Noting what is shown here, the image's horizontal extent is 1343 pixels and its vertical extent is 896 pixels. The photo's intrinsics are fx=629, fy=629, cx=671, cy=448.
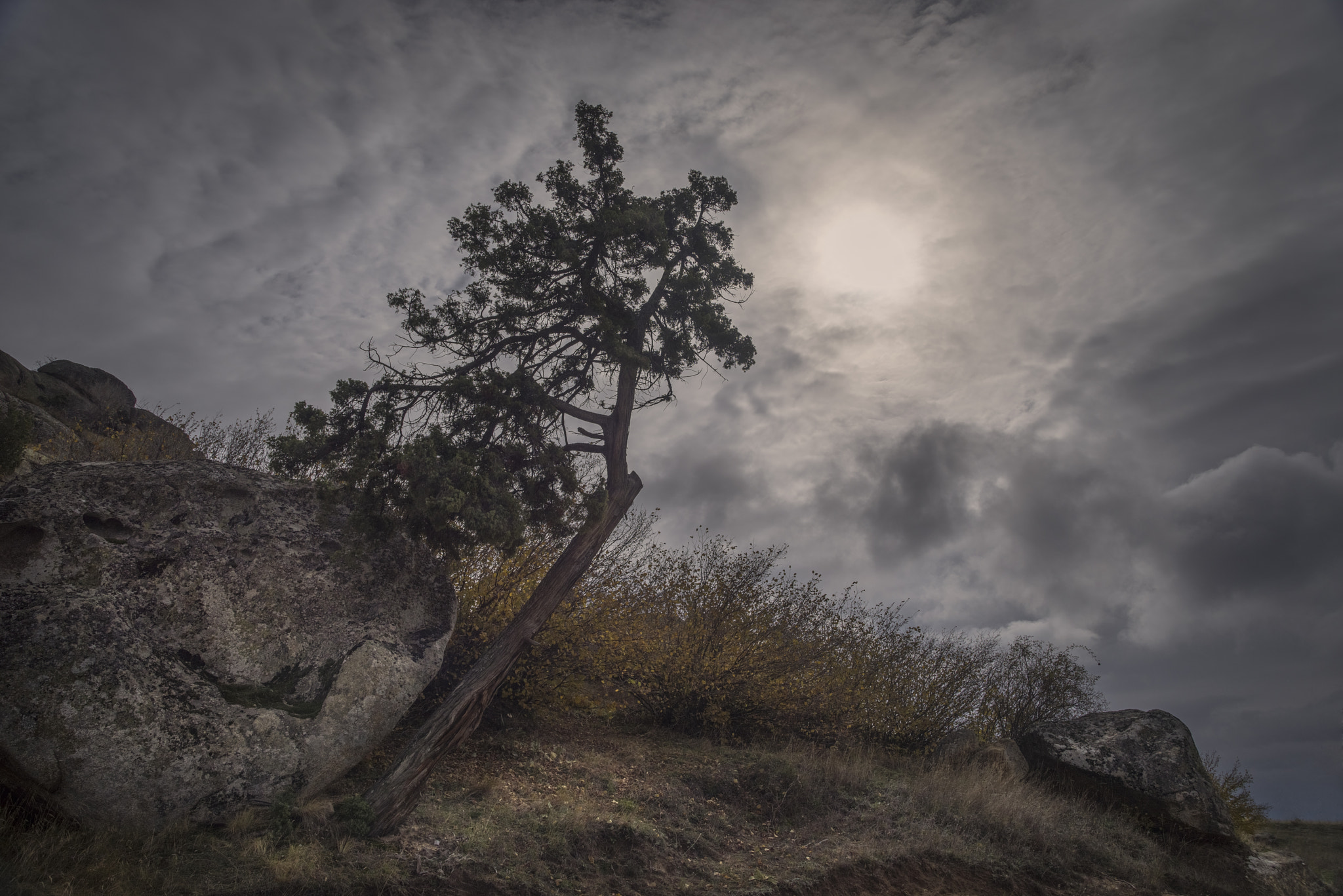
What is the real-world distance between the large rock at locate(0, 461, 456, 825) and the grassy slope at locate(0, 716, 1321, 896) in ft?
1.57

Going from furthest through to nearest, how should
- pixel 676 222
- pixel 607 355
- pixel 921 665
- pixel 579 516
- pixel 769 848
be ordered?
pixel 921 665 → pixel 676 222 → pixel 607 355 → pixel 579 516 → pixel 769 848

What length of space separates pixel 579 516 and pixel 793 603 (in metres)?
6.09

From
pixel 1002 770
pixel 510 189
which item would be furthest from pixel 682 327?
pixel 1002 770

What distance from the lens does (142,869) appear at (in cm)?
496

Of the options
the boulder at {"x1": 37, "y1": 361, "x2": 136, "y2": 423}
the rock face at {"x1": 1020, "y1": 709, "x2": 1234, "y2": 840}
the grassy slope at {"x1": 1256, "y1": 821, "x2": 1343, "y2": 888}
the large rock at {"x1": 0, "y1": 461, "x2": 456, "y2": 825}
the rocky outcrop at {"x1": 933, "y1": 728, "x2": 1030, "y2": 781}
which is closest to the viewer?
the large rock at {"x1": 0, "y1": 461, "x2": 456, "y2": 825}

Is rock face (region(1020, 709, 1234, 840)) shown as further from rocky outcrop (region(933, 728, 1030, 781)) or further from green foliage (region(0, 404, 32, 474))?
green foliage (region(0, 404, 32, 474))

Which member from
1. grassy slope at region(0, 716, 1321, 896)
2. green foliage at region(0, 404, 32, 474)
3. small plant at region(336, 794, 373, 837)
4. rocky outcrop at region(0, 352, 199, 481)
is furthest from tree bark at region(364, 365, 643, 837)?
green foliage at region(0, 404, 32, 474)

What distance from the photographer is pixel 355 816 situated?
21.1 ft

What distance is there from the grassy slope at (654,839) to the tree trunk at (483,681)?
0.39 m

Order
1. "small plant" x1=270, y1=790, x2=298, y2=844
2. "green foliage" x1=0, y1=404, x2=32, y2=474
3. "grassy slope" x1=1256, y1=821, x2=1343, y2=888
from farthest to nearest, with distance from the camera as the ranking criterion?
"grassy slope" x1=1256, y1=821, x2=1343, y2=888 < "green foliage" x1=0, y1=404, x2=32, y2=474 < "small plant" x1=270, y1=790, x2=298, y2=844

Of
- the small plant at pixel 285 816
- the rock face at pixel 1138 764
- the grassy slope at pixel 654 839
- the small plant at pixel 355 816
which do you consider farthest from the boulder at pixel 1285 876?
the small plant at pixel 285 816

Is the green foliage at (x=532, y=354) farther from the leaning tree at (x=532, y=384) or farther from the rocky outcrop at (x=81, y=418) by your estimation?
the rocky outcrop at (x=81, y=418)

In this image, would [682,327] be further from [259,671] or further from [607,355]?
[259,671]

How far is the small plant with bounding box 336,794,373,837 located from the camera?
249 inches
